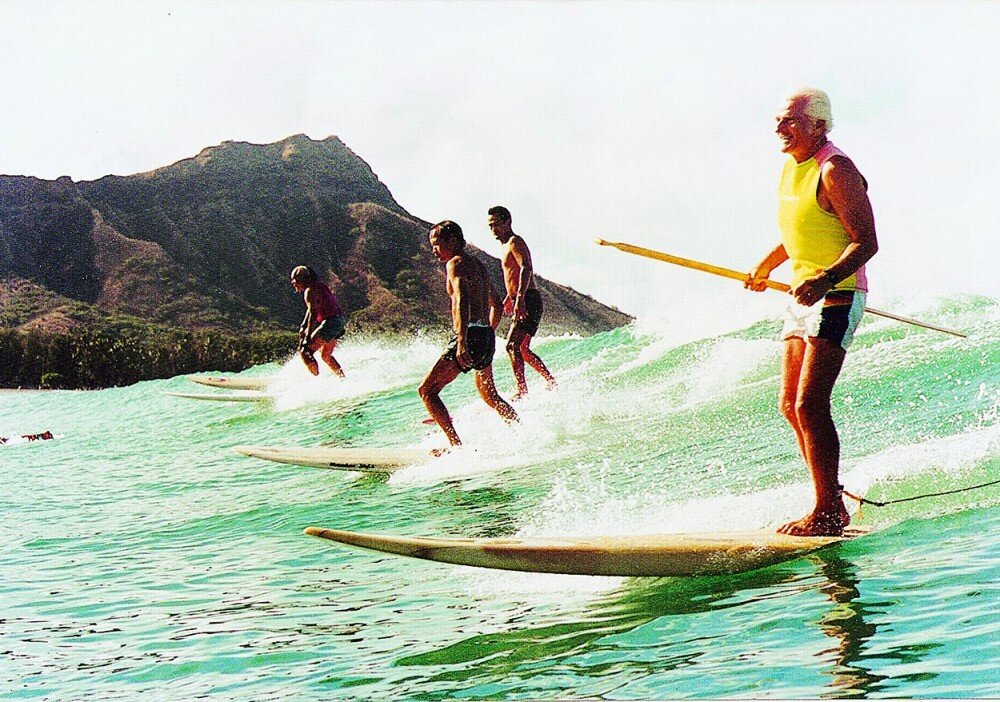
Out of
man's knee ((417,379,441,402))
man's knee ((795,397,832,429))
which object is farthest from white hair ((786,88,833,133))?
man's knee ((417,379,441,402))

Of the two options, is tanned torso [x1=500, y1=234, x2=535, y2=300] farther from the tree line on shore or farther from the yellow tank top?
the tree line on shore

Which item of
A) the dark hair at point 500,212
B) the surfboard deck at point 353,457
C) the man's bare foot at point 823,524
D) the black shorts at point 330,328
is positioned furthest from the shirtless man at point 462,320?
the black shorts at point 330,328

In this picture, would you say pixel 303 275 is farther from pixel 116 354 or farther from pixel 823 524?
pixel 116 354

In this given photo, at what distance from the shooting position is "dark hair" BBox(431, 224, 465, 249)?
440 cm

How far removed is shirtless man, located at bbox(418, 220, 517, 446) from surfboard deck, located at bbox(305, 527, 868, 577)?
1880 millimetres

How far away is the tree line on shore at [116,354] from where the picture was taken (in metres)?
10.1

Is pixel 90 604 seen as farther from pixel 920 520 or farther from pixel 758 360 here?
pixel 758 360

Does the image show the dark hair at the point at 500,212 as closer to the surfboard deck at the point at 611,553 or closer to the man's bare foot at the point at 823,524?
the surfboard deck at the point at 611,553

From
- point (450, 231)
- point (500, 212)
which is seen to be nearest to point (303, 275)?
point (500, 212)

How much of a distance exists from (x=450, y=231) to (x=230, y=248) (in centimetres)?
771

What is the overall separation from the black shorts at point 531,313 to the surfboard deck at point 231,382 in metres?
3.99

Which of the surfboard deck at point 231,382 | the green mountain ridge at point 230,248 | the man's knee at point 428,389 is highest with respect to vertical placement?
the green mountain ridge at point 230,248

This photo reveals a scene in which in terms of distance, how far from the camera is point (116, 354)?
1230 cm

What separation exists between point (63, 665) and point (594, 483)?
211 centimetres
